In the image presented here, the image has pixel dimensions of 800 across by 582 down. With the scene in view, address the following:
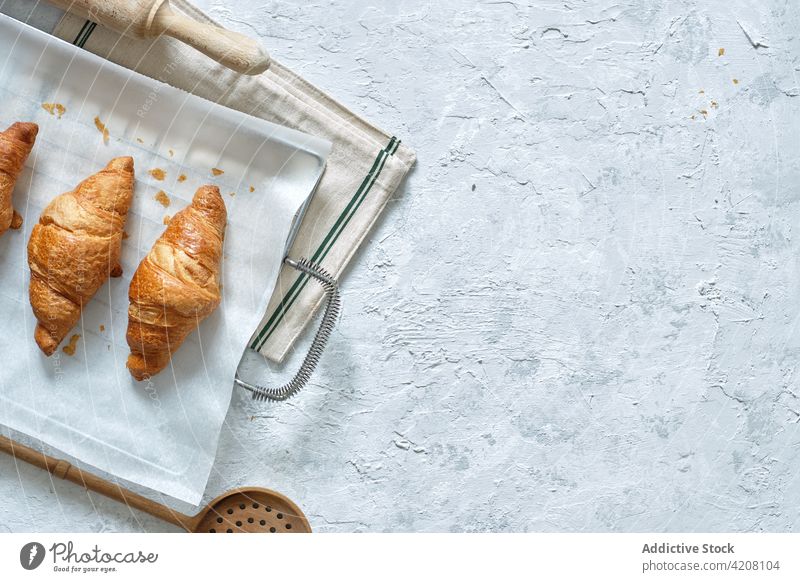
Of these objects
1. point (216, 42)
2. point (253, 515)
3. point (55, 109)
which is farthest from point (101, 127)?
point (253, 515)

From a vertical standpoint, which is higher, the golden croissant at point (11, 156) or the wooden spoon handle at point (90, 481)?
the golden croissant at point (11, 156)

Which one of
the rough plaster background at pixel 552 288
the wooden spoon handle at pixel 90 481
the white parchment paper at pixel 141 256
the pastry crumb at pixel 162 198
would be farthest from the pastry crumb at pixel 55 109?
the wooden spoon handle at pixel 90 481

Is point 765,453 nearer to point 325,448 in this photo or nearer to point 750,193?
point 750,193

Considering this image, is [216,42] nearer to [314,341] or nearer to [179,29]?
[179,29]

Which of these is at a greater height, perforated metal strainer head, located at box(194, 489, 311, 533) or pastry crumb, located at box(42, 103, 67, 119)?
pastry crumb, located at box(42, 103, 67, 119)

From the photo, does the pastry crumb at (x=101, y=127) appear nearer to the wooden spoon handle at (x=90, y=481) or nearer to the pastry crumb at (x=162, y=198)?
the pastry crumb at (x=162, y=198)

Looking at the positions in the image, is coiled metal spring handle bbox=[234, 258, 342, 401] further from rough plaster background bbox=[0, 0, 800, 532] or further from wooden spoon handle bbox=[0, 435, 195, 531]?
wooden spoon handle bbox=[0, 435, 195, 531]

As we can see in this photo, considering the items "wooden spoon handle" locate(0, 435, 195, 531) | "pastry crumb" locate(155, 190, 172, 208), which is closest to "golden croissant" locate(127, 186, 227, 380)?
"pastry crumb" locate(155, 190, 172, 208)

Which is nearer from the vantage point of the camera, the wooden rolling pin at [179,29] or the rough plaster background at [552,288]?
the wooden rolling pin at [179,29]
